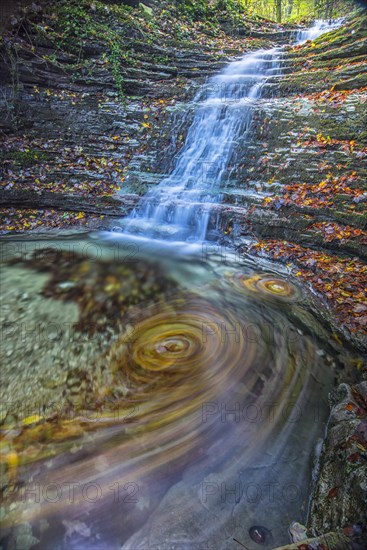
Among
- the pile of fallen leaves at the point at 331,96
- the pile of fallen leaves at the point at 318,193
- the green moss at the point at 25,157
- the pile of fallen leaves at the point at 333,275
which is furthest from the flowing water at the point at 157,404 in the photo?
the pile of fallen leaves at the point at 331,96

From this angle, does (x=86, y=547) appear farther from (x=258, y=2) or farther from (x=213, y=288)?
(x=258, y=2)

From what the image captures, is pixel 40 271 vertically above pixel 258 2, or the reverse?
pixel 258 2

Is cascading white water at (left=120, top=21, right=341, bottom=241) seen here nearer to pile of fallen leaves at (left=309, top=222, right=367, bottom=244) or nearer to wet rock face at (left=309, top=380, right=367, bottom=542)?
pile of fallen leaves at (left=309, top=222, right=367, bottom=244)

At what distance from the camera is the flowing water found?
1934mm

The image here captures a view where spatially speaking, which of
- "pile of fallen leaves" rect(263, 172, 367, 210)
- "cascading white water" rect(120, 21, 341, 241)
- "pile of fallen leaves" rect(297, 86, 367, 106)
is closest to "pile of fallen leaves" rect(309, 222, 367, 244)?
"pile of fallen leaves" rect(263, 172, 367, 210)

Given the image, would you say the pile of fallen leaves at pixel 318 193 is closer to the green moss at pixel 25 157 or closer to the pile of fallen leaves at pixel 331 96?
the pile of fallen leaves at pixel 331 96

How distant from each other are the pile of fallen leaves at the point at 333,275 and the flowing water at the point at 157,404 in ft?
1.18

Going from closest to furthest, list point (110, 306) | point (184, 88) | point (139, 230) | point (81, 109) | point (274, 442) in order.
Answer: point (274, 442) → point (110, 306) → point (139, 230) → point (81, 109) → point (184, 88)

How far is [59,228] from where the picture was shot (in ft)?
25.0

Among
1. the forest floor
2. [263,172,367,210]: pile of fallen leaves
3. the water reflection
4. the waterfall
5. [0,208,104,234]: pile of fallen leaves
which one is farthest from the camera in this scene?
the waterfall

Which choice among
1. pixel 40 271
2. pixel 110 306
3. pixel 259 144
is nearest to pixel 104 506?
pixel 110 306

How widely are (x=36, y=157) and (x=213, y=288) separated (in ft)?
22.7

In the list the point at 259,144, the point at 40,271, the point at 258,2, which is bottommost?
the point at 40,271

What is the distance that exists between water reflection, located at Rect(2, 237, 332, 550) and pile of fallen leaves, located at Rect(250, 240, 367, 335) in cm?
56
